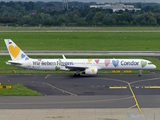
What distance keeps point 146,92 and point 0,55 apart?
1909 inches

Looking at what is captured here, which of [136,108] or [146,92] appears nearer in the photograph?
[136,108]

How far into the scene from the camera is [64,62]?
6981cm

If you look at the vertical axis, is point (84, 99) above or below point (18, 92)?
above

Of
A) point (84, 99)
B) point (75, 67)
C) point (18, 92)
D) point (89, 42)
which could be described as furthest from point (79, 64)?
point (89, 42)

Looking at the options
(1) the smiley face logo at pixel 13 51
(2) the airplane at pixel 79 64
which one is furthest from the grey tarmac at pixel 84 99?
(1) the smiley face logo at pixel 13 51

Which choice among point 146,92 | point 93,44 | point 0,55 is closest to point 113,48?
point 93,44

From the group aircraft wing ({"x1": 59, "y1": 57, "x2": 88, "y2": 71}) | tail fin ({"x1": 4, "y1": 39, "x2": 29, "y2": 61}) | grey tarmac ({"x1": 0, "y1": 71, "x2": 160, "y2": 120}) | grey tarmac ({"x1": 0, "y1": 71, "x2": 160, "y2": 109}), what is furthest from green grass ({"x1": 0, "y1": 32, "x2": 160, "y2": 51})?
grey tarmac ({"x1": 0, "y1": 71, "x2": 160, "y2": 120})

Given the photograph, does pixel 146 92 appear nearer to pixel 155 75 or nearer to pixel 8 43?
pixel 155 75

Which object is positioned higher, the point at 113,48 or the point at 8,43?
the point at 8,43

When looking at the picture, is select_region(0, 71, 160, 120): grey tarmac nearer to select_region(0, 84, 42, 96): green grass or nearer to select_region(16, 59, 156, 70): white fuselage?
select_region(0, 84, 42, 96): green grass

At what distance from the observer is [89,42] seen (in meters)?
125

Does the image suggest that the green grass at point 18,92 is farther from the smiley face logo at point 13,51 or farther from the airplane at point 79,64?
the smiley face logo at point 13,51

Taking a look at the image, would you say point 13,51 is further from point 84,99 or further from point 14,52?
point 84,99

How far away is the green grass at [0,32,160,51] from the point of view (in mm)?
Result: 109875
